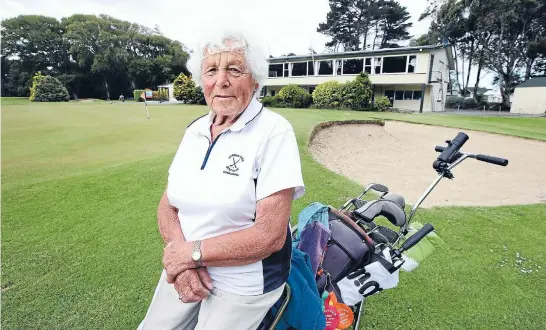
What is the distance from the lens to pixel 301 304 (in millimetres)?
1493

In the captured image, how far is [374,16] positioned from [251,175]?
5217 centimetres

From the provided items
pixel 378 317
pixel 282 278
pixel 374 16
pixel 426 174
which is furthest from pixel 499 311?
pixel 374 16

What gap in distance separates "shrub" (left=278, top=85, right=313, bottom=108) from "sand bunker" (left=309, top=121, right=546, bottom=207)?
10211mm

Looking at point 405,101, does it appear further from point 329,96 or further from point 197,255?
point 197,255

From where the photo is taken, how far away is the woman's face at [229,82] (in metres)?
1.49

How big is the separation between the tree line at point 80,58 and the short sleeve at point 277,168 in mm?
43719

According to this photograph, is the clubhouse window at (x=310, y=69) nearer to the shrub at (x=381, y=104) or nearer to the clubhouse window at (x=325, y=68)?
the clubhouse window at (x=325, y=68)

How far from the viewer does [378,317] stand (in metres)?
2.43

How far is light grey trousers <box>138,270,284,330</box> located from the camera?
52.6 inches

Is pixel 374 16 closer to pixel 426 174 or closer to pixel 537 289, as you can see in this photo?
pixel 426 174

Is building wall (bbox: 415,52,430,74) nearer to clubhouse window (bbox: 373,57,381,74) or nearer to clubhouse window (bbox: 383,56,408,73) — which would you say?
clubhouse window (bbox: 383,56,408,73)

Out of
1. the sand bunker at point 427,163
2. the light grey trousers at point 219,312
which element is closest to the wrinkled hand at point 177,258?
the light grey trousers at point 219,312

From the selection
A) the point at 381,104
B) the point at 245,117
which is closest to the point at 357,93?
the point at 381,104

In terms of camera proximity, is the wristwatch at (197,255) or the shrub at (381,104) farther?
the shrub at (381,104)
